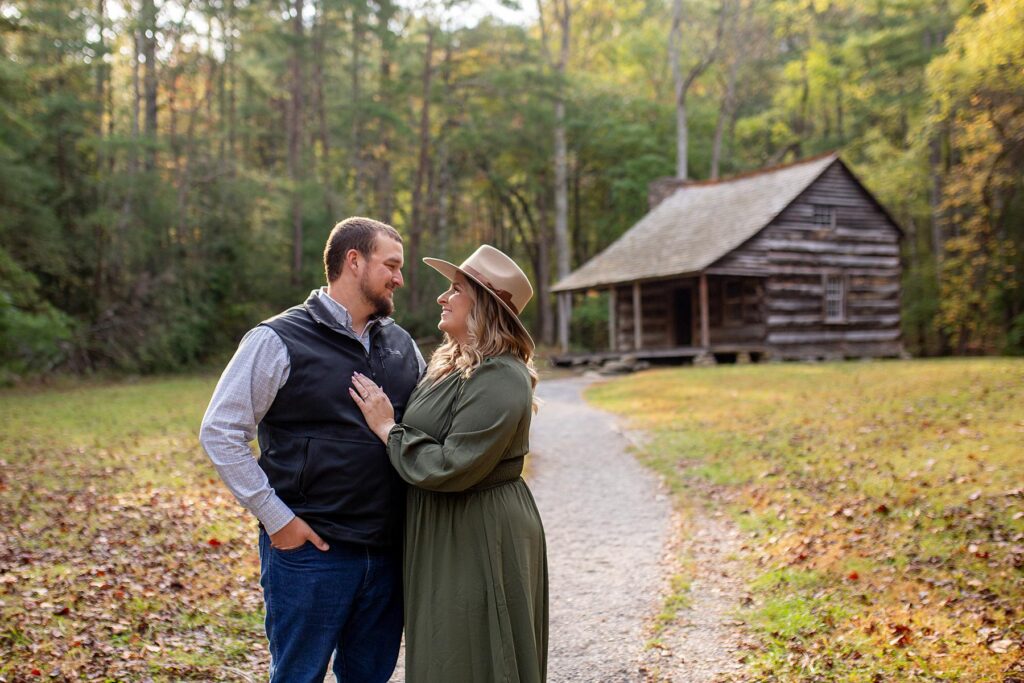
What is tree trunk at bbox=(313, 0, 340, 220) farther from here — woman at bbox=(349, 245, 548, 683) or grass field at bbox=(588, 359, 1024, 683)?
woman at bbox=(349, 245, 548, 683)

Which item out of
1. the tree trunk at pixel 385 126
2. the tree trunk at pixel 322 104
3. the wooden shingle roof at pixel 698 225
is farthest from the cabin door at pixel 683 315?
the tree trunk at pixel 322 104

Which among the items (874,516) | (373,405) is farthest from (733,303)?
(373,405)

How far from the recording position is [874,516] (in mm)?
7891

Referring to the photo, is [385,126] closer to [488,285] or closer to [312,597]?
[488,285]

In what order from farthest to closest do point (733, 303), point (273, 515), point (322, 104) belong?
point (322, 104) < point (733, 303) < point (273, 515)

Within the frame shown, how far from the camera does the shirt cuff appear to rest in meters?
3.15

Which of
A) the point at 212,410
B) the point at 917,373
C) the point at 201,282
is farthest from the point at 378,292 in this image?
the point at 201,282

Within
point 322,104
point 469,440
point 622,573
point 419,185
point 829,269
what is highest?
point 322,104

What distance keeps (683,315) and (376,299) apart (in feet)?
90.6

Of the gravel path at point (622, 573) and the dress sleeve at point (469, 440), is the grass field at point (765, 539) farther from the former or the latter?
the dress sleeve at point (469, 440)

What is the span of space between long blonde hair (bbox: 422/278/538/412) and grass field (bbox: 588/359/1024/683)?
122 inches

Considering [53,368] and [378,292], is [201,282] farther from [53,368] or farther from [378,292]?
[378,292]

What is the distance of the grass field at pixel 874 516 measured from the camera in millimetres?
5375

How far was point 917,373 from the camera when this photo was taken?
17.7m
